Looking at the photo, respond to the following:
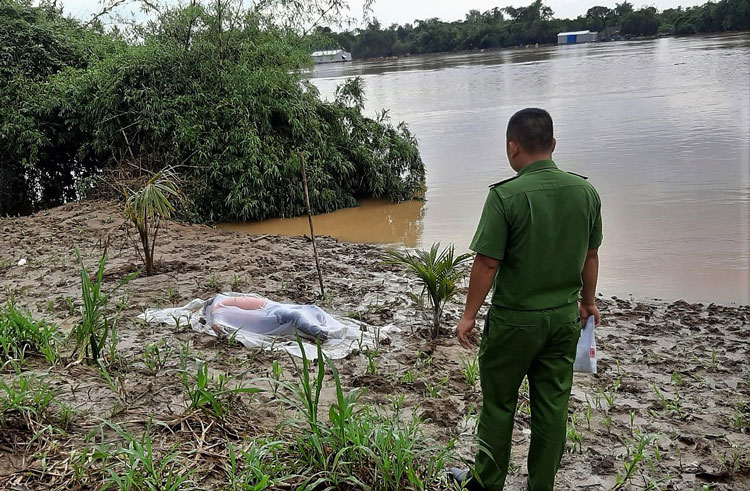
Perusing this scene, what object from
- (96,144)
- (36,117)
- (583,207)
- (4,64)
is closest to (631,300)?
(583,207)

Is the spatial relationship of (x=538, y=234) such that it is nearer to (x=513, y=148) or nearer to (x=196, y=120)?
(x=513, y=148)

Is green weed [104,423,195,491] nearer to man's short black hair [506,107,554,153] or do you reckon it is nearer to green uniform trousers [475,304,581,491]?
green uniform trousers [475,304,581,491]

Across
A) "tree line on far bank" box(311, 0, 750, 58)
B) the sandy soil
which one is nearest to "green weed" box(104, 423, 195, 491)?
the sandy soil

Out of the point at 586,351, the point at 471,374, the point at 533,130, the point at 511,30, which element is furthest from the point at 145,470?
the point at 511,30

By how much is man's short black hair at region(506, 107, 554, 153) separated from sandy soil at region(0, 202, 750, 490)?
4.83 feet

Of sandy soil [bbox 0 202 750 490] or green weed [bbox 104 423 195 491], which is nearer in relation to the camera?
green weed [bbox 104 423 195 491]

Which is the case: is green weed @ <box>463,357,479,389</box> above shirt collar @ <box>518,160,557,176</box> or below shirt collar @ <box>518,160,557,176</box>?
below

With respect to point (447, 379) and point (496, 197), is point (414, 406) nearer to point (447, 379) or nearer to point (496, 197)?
point (447, 379)

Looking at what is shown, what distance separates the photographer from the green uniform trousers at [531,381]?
2.68 m

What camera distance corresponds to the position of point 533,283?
2.67 meters

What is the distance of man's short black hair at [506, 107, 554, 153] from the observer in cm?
267

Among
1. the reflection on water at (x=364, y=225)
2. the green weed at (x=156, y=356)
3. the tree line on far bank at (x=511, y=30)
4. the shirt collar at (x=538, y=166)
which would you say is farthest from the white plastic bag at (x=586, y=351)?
the tree line on far bank at (x=511, y=30)

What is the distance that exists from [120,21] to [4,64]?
2.63 meters

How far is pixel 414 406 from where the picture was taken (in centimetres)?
385
